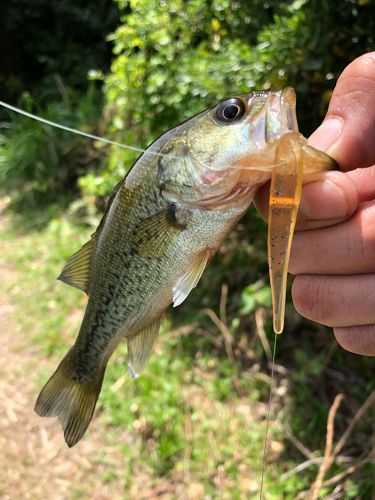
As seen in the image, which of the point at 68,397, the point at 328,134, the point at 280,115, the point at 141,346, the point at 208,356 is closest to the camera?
the point at 280,115

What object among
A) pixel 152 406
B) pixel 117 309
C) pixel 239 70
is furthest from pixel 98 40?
pixel 117 309

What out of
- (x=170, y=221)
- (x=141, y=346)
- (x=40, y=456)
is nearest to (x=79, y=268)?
(x=141, y=346)

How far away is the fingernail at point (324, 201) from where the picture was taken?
1.27 m

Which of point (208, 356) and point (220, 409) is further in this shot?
point (208, 356)

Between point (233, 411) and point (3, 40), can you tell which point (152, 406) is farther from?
point (3, 40)

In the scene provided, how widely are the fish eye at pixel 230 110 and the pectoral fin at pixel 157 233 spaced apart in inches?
12.1

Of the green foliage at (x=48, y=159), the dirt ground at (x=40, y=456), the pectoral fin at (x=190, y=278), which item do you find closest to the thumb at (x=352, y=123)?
the pectoral fin at (x=190, y=278)

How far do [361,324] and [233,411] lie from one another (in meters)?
1.85

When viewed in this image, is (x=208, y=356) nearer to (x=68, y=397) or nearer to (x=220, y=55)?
(x=68, y=397)

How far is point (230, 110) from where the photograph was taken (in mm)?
1378

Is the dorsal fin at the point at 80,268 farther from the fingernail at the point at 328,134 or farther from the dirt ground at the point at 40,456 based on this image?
the dirt ground at the point at 40,456

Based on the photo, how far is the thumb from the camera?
148 cm

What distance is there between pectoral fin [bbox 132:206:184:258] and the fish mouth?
0.40 metres

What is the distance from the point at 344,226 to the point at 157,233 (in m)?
0.56
